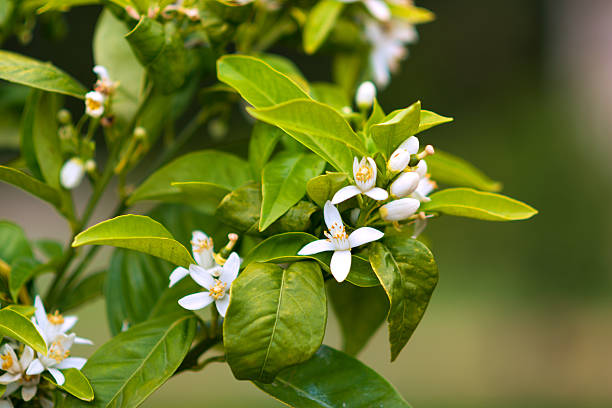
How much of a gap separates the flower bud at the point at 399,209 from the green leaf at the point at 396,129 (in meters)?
0.03

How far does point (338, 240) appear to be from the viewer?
36cm

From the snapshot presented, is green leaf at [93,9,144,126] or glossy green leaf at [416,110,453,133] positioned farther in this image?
green leaf at [93,9,144,126]

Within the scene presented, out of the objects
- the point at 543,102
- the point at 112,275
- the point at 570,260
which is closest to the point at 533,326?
the point at 570,260

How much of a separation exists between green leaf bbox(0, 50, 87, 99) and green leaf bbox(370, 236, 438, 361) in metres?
0.25

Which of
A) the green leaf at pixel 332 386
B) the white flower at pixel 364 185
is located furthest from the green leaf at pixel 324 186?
the green leaf at pixel 332 386

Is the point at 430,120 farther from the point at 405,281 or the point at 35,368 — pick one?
the point at 35,368

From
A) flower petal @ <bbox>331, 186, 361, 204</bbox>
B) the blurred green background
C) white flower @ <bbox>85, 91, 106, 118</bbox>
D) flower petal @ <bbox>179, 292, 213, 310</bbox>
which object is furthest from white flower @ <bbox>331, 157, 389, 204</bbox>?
the blurred green background

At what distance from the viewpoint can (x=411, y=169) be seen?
0.37 metres

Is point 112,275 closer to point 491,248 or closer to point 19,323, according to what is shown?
point 19,323

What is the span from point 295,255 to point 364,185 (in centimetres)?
6

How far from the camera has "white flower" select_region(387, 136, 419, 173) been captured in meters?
0.35

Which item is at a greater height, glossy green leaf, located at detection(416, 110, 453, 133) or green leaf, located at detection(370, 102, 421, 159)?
glossy green leaf, located at detection(416, 110, 453, 133)

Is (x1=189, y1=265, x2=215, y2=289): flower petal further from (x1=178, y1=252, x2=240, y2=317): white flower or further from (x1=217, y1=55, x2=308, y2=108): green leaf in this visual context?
(x1=217, y1=55, x2=308, y2=108): green leaf

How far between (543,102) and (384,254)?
3.01 meters
